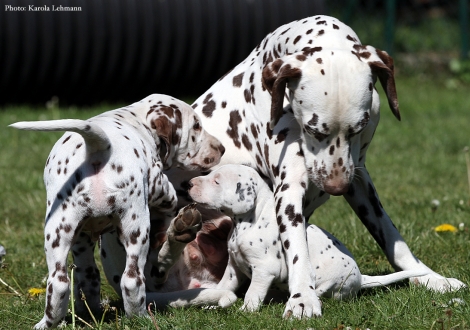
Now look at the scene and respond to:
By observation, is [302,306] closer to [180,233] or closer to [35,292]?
[180,233]

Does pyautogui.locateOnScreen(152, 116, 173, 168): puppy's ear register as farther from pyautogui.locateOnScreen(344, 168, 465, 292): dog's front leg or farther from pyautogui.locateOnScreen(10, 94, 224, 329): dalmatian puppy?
pyautogui.locateOnScreen(344, 168, 465, 292): dog's front leg

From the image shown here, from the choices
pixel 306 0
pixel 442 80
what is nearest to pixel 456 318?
pixel 306 0

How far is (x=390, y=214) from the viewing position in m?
7.10

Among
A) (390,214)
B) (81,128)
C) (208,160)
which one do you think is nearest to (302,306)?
(208,160)

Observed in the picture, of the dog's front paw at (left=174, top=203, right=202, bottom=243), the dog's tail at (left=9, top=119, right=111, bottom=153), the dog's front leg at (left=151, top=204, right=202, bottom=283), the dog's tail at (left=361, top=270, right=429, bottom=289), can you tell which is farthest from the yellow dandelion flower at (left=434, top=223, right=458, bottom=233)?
the dog's tail at (left=9, top=119, right=111, bottom=153)

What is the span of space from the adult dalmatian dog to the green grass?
0.31m

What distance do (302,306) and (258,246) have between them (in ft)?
1.55

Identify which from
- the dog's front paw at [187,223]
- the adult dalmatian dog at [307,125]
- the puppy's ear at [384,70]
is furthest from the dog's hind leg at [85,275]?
the puppy's ear at [384,70]

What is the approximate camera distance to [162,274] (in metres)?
4.91

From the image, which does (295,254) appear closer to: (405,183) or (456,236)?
(456,236)

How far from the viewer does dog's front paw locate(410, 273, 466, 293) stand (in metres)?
4.81

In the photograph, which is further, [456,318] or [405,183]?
[405,183]

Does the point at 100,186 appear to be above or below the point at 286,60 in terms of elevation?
below

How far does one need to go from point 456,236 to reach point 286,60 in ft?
7.80
